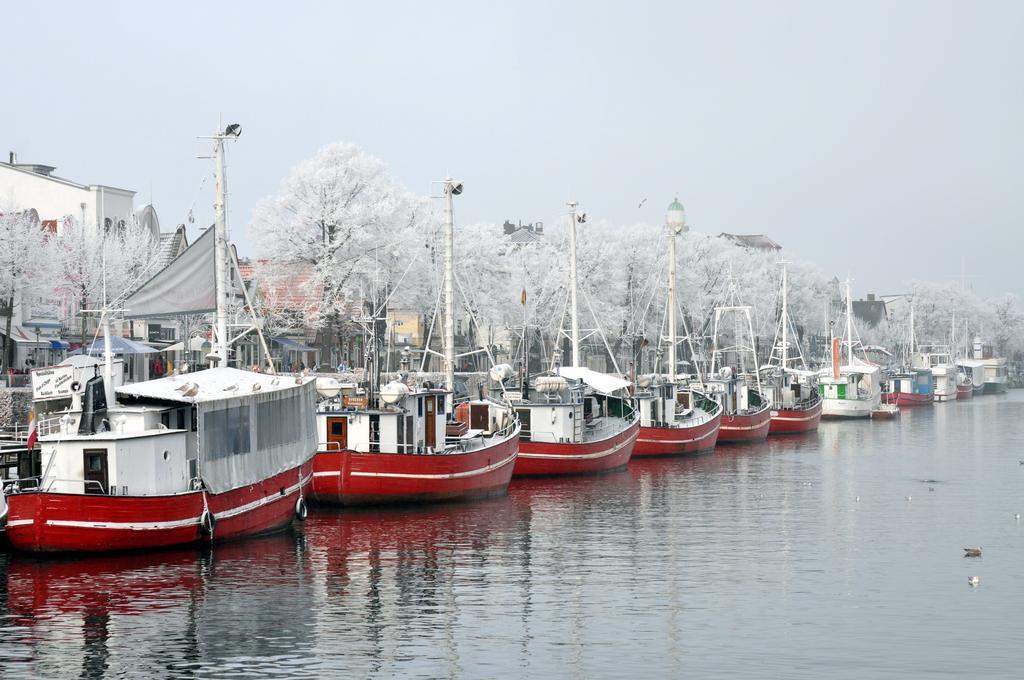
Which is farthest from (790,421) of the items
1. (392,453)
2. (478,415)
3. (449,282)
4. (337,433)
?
(337,433)

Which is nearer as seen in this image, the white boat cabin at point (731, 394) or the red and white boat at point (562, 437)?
the red and white boat at point (562, 437)

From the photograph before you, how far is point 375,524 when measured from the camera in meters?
51.2

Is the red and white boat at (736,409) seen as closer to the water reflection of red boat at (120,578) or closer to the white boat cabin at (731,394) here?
the white boat cabin at (731,394)

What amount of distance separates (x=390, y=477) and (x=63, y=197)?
6410cm

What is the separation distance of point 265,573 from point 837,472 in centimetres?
4198

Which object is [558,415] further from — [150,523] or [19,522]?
[19,522]

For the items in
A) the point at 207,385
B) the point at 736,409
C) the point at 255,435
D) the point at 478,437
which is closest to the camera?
the point at 207,385

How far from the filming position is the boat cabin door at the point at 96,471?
4100 centimetres

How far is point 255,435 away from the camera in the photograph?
4647 centimetres

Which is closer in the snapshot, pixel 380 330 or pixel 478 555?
pixel 478 555

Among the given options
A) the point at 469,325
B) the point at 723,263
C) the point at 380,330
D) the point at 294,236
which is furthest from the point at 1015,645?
the point at 723,263

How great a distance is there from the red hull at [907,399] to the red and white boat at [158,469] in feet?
414

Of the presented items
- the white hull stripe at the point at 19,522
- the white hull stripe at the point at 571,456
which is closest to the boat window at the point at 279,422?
the white hull stripe at the point at 19,522

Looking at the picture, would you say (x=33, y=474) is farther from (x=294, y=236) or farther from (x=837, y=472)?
(x=294, y=236)
